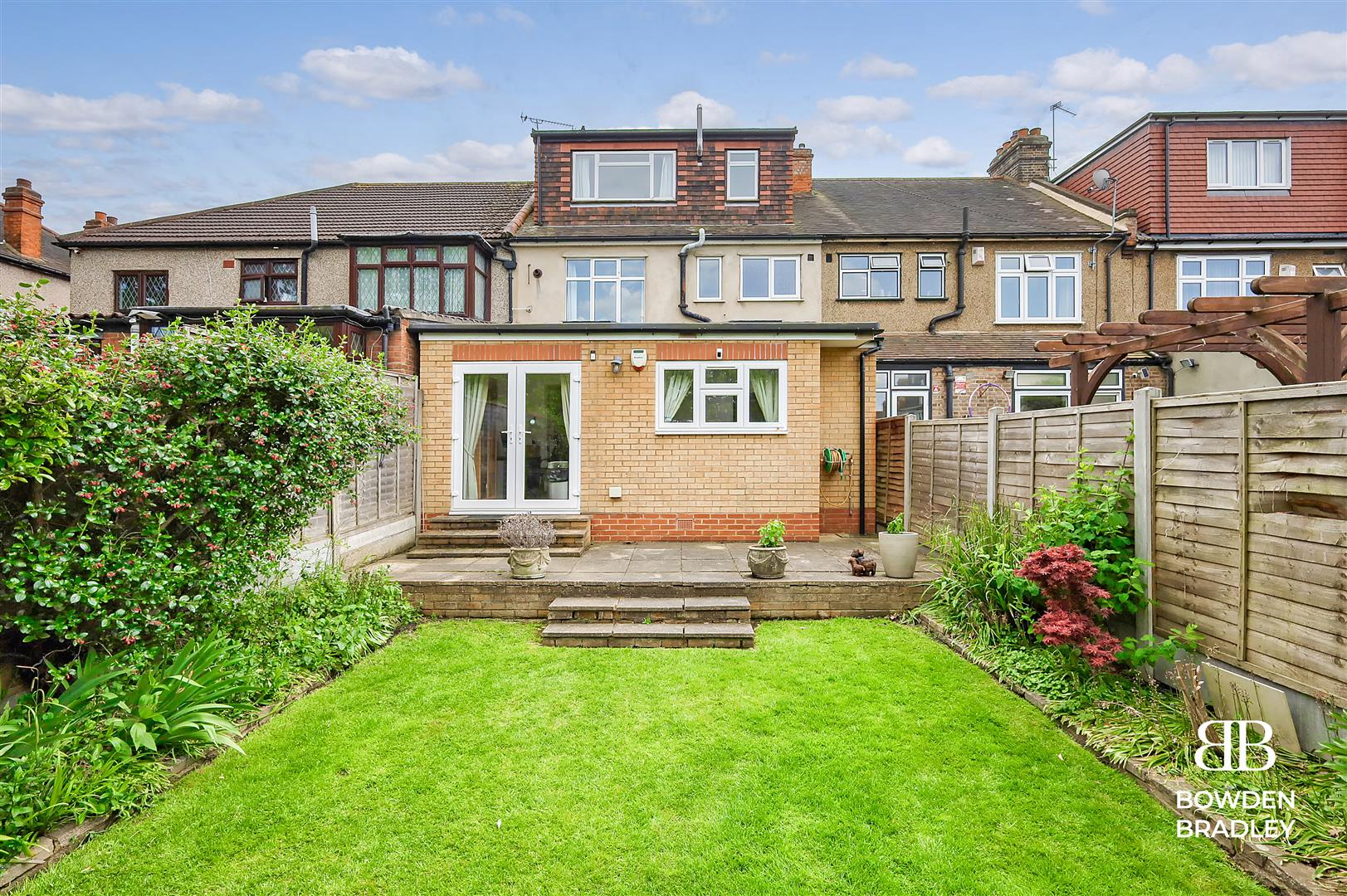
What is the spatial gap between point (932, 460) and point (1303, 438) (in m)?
5.25

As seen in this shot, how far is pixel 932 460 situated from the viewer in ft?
27.8

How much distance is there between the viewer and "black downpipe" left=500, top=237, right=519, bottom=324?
49.3 feet

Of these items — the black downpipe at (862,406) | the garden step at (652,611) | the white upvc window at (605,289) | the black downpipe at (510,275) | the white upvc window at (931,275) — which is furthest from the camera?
the white upvc window at (931,275)

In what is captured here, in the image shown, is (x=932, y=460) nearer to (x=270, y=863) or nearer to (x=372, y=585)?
(x=372, y=585)

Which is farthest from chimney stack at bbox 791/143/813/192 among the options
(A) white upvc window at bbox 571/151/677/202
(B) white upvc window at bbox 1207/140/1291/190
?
(B) white upvc window at bbox 1207/140/1291/190

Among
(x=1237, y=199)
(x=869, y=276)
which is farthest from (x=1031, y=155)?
(x=869, y=276)

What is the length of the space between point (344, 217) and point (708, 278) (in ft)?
33.4

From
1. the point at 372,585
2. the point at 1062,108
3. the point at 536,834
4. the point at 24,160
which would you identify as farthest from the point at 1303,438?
the point at 24,160

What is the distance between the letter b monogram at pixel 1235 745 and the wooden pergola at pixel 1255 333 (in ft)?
7.56

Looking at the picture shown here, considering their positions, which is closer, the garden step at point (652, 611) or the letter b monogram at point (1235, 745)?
the letter b monogram at point (1235, 745)

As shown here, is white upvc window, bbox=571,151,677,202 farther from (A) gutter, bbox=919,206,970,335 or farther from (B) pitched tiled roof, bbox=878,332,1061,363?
(A) gutter, bbox=919,206,970,335

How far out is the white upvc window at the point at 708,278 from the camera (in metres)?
15.2

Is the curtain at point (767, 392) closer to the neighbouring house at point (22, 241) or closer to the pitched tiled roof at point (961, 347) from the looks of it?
the pitched tiled roof at point (961, 347)

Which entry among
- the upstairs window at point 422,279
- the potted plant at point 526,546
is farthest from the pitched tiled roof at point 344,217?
the potted plant at point 526,546
